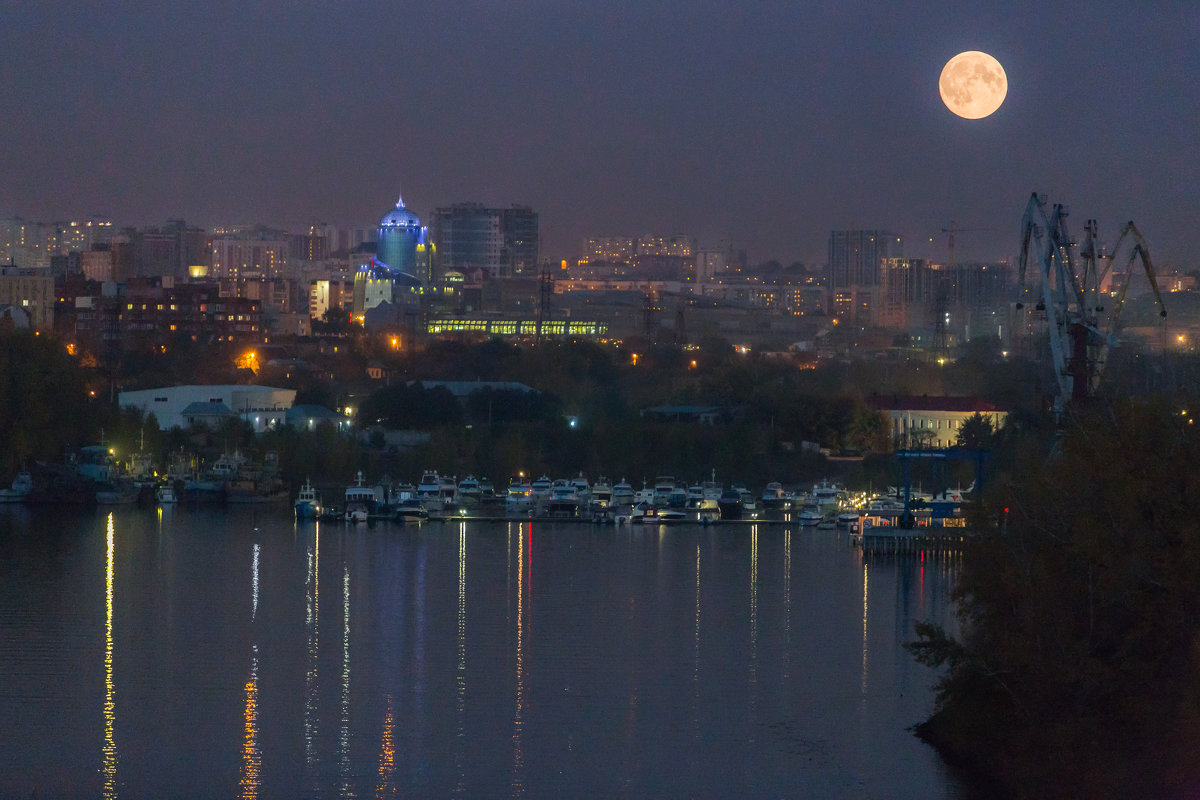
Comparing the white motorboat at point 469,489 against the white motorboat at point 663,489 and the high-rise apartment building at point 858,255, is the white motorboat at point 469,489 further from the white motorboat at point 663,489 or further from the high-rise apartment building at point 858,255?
the high-rise apartment building at point 858,255

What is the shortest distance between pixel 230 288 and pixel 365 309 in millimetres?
2777

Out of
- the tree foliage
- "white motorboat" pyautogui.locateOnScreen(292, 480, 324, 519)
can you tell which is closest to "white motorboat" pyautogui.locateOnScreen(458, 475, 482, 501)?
"white motorboat" pyautogui.locateOnScreen(292, 480, 324, 519)

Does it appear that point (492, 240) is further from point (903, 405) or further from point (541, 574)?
point (541, 574)

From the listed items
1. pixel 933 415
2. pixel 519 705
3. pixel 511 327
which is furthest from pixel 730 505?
pixel 511 327

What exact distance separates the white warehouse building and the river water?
5.03m

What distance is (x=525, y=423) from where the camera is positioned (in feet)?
50.3

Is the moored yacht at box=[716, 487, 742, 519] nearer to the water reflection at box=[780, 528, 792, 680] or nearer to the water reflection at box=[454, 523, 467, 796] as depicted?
the water reflection at box=[780, 528, 792, 680]

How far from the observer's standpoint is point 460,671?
6578 millimetres

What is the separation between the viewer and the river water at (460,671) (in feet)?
17.1

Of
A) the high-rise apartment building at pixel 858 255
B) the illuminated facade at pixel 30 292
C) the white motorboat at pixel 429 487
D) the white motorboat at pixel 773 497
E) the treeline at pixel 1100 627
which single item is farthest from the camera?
the high-rise apartment building at pixel 858 255

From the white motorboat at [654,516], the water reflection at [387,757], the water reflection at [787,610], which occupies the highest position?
the white motorboat at [654,516]

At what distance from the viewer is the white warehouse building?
15.6 meters

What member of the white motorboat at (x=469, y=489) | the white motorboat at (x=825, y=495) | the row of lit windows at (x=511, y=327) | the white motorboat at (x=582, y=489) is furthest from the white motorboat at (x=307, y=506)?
the row of lit windows at (x=511, y=327)

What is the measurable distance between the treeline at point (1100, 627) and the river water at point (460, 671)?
1.27 feet
